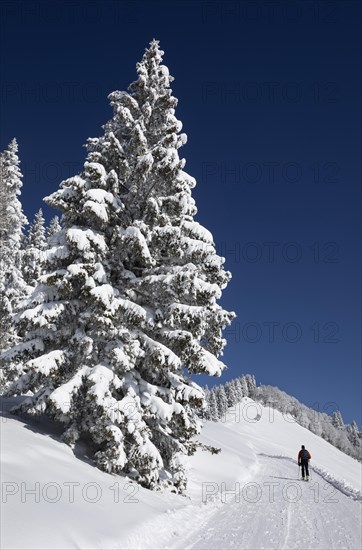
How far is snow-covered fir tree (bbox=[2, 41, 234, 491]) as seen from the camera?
12344 mm

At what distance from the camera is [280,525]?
11.2m

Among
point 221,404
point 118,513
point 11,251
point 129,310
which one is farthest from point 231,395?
point 118,513

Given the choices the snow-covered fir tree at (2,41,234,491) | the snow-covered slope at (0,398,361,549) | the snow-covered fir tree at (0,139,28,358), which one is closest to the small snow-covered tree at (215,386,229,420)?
the snow-covered fir tree at (0,139,28,358)

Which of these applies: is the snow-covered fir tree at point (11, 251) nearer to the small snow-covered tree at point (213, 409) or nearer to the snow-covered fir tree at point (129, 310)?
the snow-covered fir tree at point (129, 310)

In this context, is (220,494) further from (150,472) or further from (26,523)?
(26,523)

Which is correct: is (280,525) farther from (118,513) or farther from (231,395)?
(231,395)

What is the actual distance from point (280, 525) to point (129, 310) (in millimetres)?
7050

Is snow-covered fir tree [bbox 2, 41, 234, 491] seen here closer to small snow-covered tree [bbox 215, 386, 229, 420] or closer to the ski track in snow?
the ski track in snow

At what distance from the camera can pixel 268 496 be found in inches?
640

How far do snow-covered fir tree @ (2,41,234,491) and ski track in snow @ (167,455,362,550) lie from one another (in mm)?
2373

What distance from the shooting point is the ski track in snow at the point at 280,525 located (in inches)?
372

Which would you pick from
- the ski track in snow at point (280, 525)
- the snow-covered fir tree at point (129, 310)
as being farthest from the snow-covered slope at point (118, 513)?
the snow-covered fir tree at point (129, 310)

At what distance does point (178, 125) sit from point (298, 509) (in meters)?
13.7

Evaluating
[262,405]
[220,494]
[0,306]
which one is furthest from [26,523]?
[262,405]
